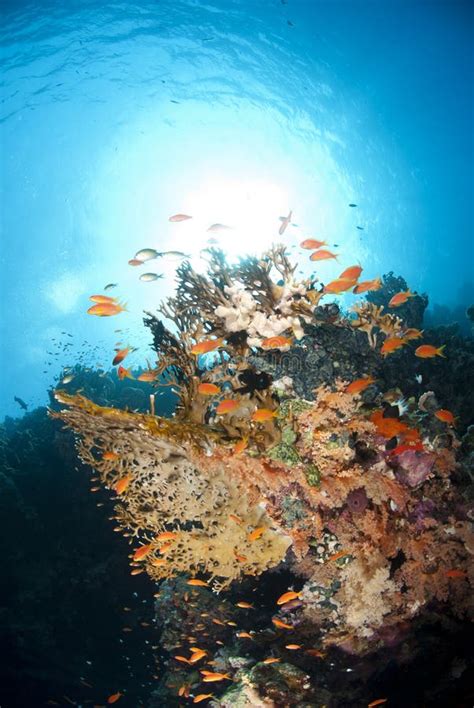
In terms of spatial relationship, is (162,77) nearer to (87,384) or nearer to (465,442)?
(87,384)

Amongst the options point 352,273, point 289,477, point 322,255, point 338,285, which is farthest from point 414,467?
point 322,255

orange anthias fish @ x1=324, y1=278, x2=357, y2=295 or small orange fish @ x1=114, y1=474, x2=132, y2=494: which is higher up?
orange anthias fish @ x1=324, y1=278, x2=357, y2=295

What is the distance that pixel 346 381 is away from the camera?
16.4ft

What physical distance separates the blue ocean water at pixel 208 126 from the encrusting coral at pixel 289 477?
1.36 meters

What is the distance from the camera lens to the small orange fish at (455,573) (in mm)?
4668

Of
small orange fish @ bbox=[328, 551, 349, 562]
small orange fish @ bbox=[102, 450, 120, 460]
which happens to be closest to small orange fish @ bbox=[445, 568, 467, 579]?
small orange fish @ bbox=[328, 551, 349, 562]

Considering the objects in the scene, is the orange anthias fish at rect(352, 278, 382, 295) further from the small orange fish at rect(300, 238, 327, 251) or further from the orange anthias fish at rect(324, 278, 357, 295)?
the small orange fish at rect(300, 238, 327, 251)

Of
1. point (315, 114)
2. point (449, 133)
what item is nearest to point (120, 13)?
point (315, 114)

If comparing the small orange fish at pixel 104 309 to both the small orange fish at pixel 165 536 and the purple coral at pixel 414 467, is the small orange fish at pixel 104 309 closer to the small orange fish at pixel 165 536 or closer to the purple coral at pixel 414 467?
the small orange fish at pixel 165 536

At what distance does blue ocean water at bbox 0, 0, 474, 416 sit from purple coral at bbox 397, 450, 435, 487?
3589mm

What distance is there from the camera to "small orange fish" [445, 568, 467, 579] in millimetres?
4668

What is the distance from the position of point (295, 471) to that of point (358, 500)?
94cm

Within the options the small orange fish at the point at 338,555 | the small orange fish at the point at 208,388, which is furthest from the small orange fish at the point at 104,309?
the small orange fish at the point at 338,555

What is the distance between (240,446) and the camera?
13.9 feet
